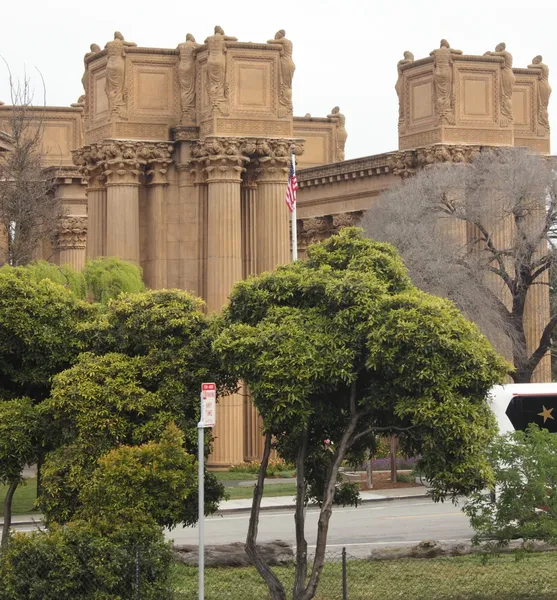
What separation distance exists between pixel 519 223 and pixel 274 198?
8121 millimetres

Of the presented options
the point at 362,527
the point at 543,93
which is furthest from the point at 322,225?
the point at 362,527

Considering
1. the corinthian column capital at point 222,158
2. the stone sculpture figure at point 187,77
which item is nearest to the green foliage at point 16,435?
the corinthian column capital at point 222,158

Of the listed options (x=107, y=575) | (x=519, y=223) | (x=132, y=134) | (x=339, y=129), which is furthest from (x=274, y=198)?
(x=107, y=575)

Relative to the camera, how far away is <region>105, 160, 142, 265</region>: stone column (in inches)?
1767

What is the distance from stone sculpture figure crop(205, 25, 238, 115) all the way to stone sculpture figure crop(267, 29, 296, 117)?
1.71 m

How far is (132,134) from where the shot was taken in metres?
45.0

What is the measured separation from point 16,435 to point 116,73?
26694 mm

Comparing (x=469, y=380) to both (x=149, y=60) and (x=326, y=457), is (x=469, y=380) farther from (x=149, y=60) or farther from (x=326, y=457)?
(x=149, y=60)

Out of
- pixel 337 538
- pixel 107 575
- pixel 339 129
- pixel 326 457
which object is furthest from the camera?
pixel 339 129

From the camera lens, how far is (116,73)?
44438 mm

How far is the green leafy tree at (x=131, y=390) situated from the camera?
18766 millimetres

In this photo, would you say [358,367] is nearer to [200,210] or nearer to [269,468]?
[269,468]

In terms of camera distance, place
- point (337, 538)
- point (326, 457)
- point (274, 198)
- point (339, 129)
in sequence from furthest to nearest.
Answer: point (339, 129) < point (274, 198) < point (337, 538) < point (326, 457)

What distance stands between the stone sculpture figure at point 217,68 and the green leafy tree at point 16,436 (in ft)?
82.4
